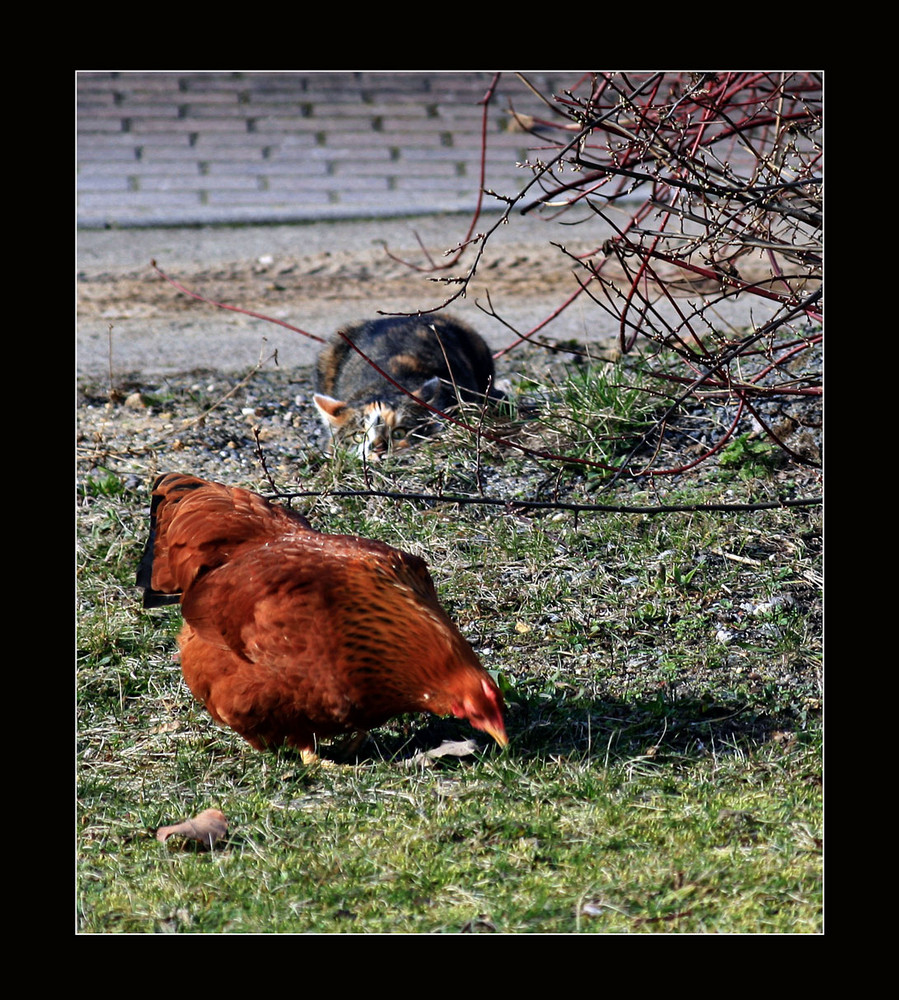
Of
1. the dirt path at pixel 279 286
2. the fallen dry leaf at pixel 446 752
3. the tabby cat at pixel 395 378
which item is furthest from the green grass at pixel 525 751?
the dirt path at pixel 279 286

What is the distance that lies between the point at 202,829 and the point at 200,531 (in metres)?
1.09

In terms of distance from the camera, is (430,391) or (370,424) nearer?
(370,424)

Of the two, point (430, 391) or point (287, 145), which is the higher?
point (287, 145)

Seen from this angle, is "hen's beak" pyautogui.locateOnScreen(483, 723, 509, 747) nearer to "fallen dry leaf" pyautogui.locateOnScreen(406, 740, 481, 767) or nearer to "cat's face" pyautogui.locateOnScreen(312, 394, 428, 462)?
"fallen dry leaf" pyautogui.locateOnScreen(406, 740, 481, 767)

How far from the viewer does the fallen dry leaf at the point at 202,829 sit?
341 cm

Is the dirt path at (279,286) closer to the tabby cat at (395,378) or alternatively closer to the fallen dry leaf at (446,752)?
the tabby cat at (395,378)

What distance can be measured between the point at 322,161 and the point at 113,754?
27.4ft

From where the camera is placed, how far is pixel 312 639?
11.6 ft

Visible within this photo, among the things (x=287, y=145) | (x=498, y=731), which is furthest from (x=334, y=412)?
(x=287, y=145)

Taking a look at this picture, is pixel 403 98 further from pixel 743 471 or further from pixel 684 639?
pixel 684 639

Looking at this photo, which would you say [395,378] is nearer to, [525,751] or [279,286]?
[279,286]

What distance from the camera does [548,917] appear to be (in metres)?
2.96

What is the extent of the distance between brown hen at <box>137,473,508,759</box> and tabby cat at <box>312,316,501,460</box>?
1.83 meters

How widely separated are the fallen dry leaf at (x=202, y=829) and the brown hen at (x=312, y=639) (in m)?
0.34
